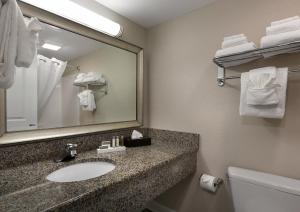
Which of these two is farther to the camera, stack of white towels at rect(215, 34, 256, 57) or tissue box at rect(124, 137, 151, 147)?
tissue box at rect(124, 137, 151, 147)

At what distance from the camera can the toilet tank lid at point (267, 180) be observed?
0.99 m

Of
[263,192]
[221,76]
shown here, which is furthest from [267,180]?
[221,76]

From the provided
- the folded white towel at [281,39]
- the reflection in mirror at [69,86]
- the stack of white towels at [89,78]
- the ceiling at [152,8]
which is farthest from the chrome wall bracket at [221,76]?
the stack of white towels at [89,78]

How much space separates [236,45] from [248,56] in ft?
0.36

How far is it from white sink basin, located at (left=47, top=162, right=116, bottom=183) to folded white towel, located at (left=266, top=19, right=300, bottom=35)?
1276 mm

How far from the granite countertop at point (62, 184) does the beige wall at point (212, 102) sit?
37cm

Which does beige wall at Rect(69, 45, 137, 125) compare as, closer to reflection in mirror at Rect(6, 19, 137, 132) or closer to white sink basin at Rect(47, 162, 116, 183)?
reflection in mirror at Rect(6, 19, 137, 132)

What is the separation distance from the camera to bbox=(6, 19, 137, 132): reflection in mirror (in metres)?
1.07

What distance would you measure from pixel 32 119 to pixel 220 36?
1.51 metres

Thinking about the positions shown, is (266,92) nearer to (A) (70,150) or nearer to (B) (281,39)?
(B) (281,39)

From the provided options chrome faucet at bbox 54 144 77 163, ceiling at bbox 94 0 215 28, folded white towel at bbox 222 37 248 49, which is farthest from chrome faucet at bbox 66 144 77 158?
folded white towel at bbox 222 37 248 49

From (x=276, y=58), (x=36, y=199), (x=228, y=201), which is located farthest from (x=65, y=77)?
(x=228, y=201)

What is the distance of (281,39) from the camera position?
0.95 m

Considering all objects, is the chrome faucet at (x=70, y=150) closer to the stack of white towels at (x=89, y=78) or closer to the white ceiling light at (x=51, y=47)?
the stack of white towels at (x=89, y=78)
